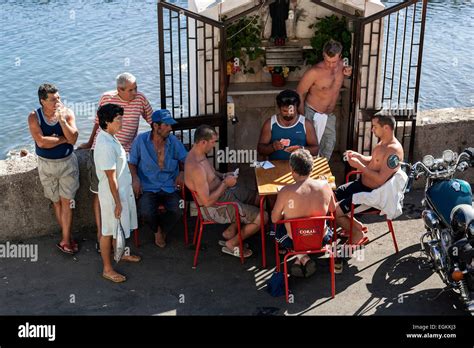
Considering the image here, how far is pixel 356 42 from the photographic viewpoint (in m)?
7.82

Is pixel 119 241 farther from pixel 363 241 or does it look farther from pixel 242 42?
pixel 242 42

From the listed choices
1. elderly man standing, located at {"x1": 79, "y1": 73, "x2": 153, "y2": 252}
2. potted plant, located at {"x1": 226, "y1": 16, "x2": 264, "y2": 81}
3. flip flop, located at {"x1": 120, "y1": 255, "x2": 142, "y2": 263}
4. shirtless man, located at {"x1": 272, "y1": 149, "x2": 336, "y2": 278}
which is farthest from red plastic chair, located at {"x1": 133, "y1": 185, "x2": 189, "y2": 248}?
potted plant, located at {"x1": 226, "y1": 16, "x2": 264, "y2": 81}

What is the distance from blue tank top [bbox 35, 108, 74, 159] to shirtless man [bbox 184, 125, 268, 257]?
4.23 ft

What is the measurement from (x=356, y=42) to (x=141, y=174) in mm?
2981

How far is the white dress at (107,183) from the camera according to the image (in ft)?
20.3

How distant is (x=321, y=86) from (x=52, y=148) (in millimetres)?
3256

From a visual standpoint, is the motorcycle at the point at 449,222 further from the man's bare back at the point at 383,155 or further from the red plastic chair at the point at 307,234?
the red plastic chair at the point at 307,234

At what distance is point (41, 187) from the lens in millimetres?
7203

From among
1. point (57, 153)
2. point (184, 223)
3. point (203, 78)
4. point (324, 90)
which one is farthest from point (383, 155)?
point (57, 153)

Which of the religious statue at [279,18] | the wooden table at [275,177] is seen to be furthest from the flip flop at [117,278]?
the religious statue at [279,18]

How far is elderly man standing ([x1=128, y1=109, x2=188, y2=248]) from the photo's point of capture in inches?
277

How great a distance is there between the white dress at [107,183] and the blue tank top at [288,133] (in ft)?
5.76
